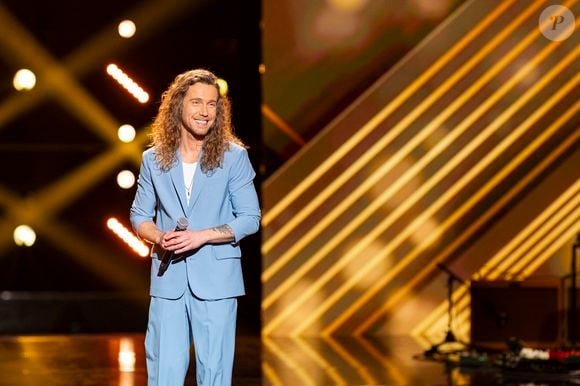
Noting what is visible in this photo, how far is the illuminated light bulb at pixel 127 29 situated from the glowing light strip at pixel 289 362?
221cm

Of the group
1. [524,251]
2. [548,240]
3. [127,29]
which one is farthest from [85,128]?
[548,240]

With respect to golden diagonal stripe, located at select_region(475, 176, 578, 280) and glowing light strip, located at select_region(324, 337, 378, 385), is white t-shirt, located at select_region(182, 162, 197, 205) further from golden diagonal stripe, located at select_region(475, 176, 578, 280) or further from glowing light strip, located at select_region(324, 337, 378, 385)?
golden diagonal stripe, located at select_region(475, 176, 578, 280)

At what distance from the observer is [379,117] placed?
27.1ft

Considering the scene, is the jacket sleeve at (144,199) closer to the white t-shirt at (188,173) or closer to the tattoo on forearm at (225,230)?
the white t-shirt at (188,173)

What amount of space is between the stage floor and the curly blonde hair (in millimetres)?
2516

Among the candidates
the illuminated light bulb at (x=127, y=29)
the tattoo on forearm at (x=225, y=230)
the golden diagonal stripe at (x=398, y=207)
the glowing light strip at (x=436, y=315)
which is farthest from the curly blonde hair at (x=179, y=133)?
the glowing light strip at (x=436, y=315)

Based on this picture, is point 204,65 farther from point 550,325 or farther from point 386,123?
point 550,325

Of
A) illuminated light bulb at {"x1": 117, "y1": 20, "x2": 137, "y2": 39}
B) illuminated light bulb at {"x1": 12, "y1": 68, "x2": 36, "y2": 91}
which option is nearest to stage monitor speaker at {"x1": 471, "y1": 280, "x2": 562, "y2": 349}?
illuminated light bulb at {"x1": 117, "y1": 20, "x2": 137, "y2": 39}

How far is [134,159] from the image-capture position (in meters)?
8.38

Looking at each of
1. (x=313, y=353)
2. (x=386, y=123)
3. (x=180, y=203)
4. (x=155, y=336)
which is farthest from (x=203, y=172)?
(x=386, y=123)

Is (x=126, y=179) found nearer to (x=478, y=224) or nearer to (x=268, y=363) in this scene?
(x=268, y=363)

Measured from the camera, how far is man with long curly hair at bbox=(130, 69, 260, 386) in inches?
136

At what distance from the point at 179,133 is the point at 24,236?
16.3 ft

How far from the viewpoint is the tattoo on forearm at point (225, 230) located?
345 cm
